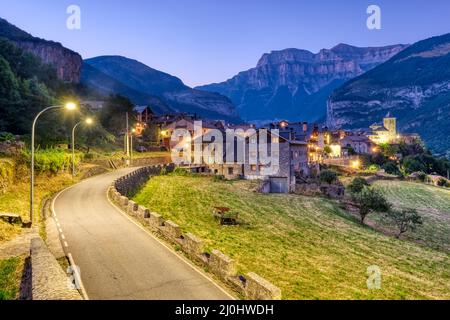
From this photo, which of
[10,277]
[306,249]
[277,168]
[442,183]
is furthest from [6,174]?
[442,183]

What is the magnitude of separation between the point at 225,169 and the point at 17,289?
5752 cm

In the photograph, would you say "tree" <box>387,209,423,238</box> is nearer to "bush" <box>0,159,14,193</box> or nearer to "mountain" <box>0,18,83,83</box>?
"bush" <box>0,159,14,193</box>

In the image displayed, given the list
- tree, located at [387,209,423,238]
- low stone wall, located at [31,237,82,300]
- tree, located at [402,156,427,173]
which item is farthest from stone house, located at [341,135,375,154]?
low stone wall, located at [31,237,82,300]

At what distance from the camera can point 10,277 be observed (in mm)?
13555

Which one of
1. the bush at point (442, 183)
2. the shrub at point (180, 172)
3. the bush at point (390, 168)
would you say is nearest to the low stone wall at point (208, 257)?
the shrub at point (180, 172)

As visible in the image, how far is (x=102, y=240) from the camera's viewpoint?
1886 cm

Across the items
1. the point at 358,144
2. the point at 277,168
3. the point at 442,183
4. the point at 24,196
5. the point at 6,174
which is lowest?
the point at 442,183

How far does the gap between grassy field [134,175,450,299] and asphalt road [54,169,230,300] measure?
138 inches

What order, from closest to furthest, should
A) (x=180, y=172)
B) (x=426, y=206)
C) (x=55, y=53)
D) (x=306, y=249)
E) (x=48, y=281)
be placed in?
(x=48, y=281), (x=306, y=249), (x=426, y=206), (x=180, y=172), (x=55, y=53)

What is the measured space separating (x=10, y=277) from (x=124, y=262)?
14.1 ft

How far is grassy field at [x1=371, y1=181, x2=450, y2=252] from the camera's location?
37.8 meters

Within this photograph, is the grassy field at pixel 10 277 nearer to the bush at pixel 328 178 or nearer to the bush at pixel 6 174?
the bush at pixel 6 174

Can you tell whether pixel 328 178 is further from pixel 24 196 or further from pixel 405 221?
pixel 24 196

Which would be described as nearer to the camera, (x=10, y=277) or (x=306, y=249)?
(x=10, y=277)
